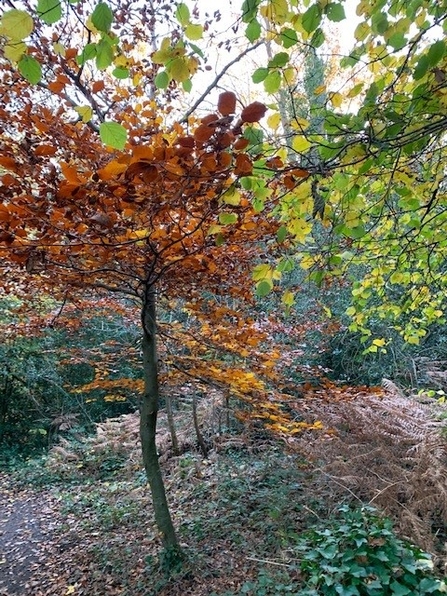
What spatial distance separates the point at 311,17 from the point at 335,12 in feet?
0.29

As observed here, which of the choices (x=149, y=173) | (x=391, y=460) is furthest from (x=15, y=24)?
(x=391, y=460)

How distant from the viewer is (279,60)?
1.31 metres

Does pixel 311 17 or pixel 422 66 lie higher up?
pixel 311 17

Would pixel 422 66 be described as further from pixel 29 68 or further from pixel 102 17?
pixel 29 68

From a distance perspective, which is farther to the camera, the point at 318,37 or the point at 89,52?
the point at 318,37

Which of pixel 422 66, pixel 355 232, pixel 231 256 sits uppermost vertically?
pixel 422 66

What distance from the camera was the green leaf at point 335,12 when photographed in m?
1.32

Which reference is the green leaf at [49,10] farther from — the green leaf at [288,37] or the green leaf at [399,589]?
the green leaf at [399,589]

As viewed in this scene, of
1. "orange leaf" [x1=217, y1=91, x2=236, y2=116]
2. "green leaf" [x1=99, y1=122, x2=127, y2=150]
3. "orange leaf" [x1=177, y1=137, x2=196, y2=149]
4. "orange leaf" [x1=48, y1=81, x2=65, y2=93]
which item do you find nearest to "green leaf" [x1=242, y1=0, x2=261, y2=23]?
"orange leaf" [x1=217, y1=91, x2=236, y2=116]

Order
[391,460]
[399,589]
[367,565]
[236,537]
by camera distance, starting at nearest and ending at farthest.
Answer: [399,589] < [367,565] < [391,460] < [236,537]

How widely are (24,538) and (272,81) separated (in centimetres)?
595

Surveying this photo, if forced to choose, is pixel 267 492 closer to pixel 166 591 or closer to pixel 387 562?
pixel 166 591

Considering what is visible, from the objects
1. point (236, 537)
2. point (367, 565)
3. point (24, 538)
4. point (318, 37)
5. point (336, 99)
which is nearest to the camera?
point (318, 37)

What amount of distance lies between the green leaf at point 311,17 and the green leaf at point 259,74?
18 centimetres
